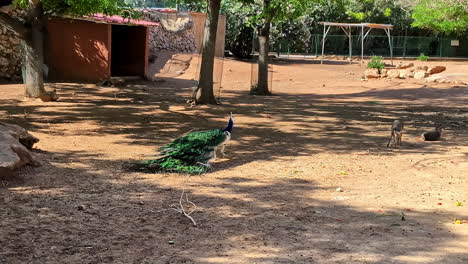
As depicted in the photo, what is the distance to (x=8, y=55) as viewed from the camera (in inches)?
846

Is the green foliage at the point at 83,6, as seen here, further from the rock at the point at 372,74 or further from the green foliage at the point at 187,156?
the rock at the point at 372,74

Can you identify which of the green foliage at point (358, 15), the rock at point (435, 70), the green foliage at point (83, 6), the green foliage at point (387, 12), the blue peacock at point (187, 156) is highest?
the green foliage at point (387, 12)

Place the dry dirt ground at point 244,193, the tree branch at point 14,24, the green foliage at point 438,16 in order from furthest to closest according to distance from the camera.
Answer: the green foliage at point 438,16, the tree branch at point 14,24, the dry dirt ground at point 244,193

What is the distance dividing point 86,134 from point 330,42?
125ft

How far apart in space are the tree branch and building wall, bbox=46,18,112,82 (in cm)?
650

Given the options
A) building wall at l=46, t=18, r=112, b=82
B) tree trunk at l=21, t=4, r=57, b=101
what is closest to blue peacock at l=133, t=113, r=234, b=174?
tree trunk at l=21, t=4, r=57, b=101

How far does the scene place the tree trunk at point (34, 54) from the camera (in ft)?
51.4

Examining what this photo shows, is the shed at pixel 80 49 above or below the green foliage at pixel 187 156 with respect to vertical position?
above

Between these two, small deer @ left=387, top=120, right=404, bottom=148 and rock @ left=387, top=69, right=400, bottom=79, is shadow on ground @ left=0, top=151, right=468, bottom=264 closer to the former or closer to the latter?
small deer @ left=387, top=120, right=404, bottom=148

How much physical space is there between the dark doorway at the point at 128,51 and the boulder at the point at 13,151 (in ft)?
51.0

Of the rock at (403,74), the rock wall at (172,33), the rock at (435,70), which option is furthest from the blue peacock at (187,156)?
the rock at (435,70)

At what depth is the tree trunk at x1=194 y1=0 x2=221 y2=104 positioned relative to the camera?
54.0 ft

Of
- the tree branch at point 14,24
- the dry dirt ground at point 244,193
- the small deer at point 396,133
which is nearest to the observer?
the dry dirt ground at point 244,193

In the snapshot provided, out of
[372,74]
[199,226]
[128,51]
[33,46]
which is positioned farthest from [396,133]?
[372,74]
